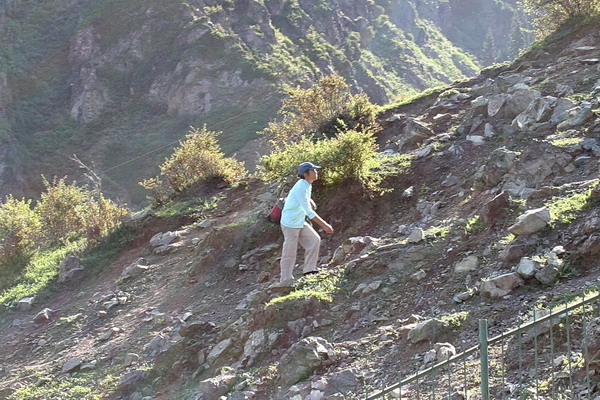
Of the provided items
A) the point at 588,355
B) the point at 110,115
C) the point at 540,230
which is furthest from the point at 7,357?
the point at 110,115

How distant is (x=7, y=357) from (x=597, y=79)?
27.1ft

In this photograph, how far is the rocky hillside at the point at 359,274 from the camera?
5.25 metres

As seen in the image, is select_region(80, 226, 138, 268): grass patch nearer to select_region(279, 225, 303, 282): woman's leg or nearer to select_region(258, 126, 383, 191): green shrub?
select_region(258, 126, 383, 191): green shrub

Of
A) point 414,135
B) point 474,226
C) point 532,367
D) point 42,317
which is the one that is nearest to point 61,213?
point 42,317

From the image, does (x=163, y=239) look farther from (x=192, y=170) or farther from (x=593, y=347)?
(x=593, y=347)

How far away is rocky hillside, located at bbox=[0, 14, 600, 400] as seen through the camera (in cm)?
525

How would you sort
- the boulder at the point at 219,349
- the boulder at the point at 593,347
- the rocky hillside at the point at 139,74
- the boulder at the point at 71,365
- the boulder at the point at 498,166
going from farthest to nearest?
the rocky hillside at the point at 139,74 < the boulder at the point at 71,365 < the boulder at the point at 498,166 < the boulder at the point at 219,349 < the boulder at the point at 593,347

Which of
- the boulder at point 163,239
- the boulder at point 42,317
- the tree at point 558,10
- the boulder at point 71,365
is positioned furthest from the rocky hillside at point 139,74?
the boulder at point 71,365

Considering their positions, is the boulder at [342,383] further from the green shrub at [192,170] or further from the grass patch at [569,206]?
the green shrub at [192,170]

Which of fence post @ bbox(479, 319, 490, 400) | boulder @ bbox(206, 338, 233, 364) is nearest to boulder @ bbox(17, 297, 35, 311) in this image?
boulder @ bbox(206, 338, 233, 364)

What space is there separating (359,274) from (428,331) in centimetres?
162

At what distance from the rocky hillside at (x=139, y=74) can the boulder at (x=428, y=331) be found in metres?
27.4

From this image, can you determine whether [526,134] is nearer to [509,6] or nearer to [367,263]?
[367,263]

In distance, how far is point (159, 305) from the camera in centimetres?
861
